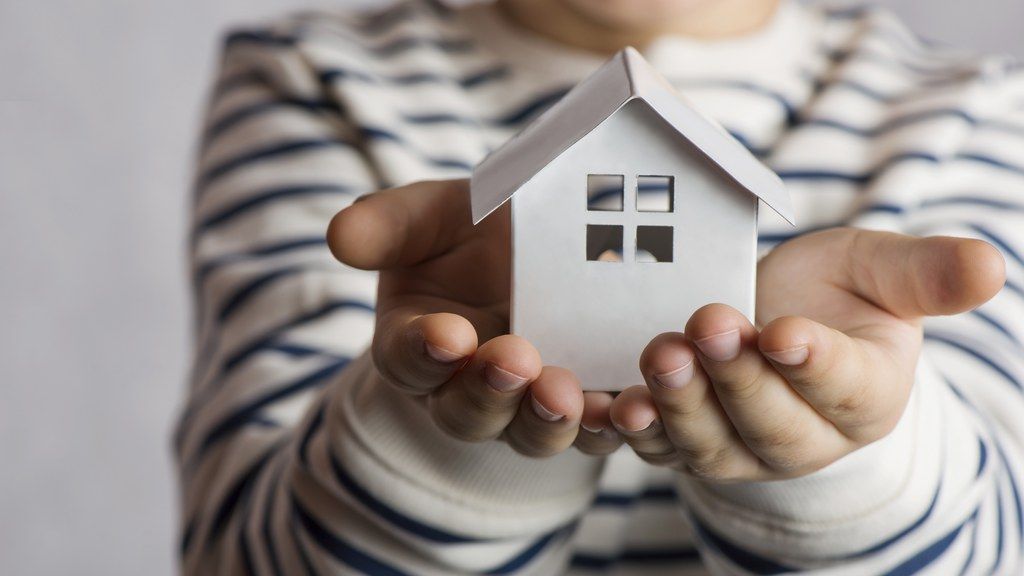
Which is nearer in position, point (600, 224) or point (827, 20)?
point (600, 224)

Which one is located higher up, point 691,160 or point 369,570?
point 691,160

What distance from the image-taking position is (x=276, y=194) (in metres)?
0.60

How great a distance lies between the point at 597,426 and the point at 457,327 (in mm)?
51

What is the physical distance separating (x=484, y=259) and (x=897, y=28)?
17.4 inches

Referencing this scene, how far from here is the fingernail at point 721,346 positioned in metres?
0.27

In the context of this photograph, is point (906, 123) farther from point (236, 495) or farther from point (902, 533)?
point (236, 495)

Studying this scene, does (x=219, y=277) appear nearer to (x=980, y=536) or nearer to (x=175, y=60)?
(x=980, y=536)

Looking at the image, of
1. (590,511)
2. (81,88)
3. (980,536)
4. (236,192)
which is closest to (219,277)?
(236,192)

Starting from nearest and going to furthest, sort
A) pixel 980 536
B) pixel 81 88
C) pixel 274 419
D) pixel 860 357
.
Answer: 1. pixel 860 357
2. pixel 980 536
3. pixel 274 419
4. pixel 81 88

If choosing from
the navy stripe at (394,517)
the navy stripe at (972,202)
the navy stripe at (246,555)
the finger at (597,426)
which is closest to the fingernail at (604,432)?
the finger at (597,426)

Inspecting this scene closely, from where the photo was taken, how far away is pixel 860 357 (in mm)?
292

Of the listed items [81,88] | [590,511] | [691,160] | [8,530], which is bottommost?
[8,530]

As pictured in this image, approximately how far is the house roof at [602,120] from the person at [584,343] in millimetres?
26

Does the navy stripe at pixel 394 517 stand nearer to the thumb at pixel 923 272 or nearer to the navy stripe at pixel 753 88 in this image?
the thumb at pixel 923 272
